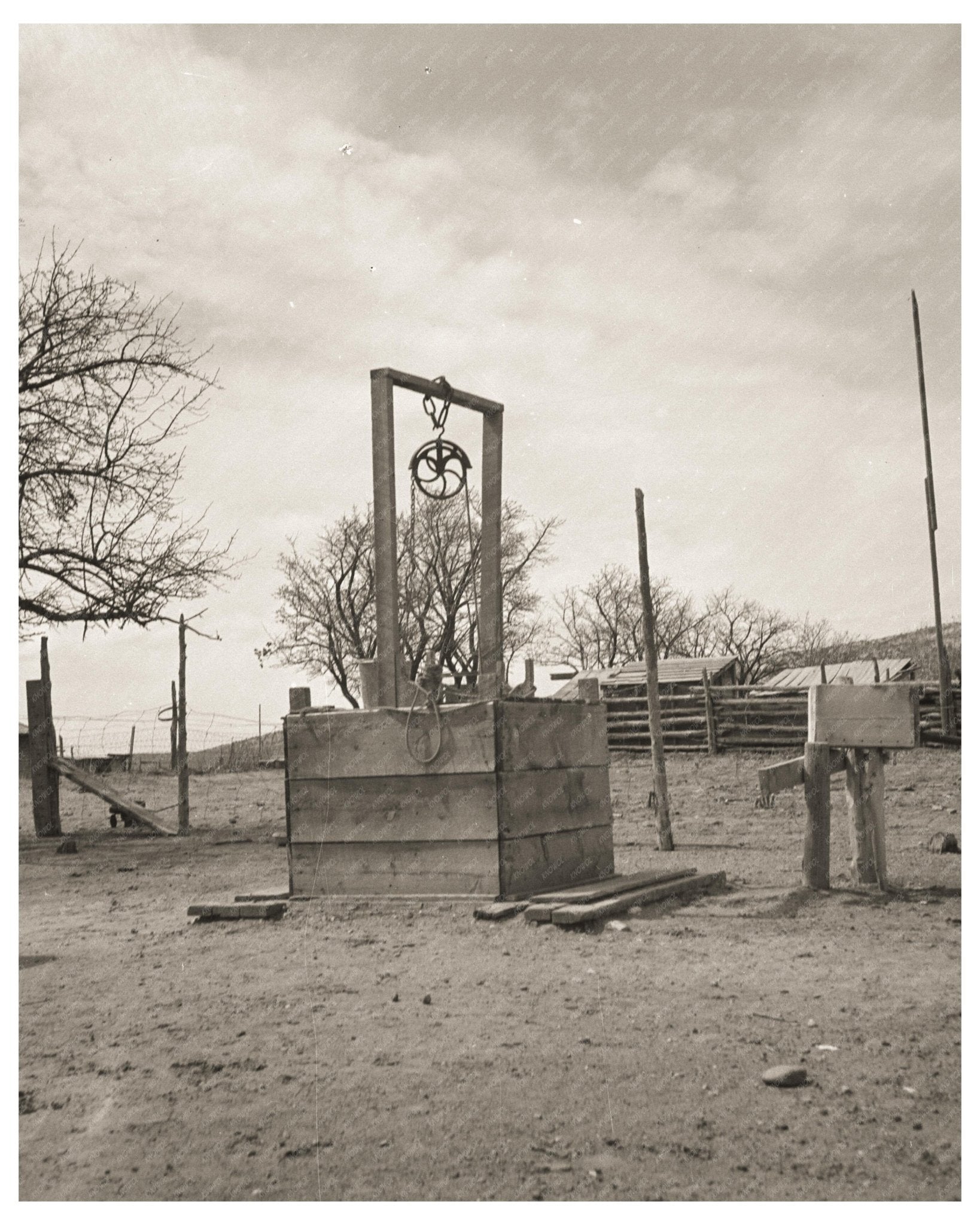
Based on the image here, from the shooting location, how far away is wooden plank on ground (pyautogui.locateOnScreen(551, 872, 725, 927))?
19.4 feet

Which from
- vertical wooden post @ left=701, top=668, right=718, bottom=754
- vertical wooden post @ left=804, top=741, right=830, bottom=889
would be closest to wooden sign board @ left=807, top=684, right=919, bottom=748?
vertical wooden post @ left=804, top=741, right=830, bottom=889

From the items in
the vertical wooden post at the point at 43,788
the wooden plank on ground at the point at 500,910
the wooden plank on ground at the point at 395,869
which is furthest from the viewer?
the vertical wooden post at the point at 43,788

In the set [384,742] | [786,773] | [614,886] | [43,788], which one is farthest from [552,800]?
[43,788]

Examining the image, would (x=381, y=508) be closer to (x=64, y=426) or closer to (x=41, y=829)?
(x=64, y=426)

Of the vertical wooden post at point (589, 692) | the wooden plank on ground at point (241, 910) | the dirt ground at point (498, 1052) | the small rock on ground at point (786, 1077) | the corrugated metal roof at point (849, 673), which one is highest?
the corrugated metal roof at point (849, 673)

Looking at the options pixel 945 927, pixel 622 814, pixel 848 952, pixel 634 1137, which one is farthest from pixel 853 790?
pixel 622 814

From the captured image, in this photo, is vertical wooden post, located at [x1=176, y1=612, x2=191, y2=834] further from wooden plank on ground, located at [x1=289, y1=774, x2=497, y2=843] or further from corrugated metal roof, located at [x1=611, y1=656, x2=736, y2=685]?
corrugated metal roof, located at [x1=611, y1=656, x2=736, y2=685]

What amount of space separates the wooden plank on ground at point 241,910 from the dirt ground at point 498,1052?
0.42 ft

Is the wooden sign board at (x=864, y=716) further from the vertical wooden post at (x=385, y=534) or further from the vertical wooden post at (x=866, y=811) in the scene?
the vertical wooden post at (x=385, y=534)

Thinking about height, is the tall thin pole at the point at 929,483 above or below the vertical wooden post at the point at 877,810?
above

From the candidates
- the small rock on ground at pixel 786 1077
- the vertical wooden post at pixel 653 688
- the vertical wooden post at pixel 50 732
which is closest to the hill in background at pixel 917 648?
the vertical wooden post at pixel 653 688

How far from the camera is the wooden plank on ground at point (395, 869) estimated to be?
655 centimetres

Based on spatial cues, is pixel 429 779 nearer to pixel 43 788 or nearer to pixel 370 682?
pixel 370 682

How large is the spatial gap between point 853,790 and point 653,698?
4.31 metres
